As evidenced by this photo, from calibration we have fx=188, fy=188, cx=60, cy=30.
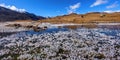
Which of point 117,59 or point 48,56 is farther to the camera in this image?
point 48,56

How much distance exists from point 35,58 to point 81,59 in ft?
13.7

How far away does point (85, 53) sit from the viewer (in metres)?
18.4

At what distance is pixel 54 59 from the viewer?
1670 cm

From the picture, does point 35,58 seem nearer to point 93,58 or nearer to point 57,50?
point 57,50

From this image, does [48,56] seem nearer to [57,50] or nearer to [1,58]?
[57,50]

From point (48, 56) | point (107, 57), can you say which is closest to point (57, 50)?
point (48, 56)

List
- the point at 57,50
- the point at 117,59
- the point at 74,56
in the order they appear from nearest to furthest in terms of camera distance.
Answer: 1. the point at 117,59
2. the point at 74,56
3. the point at 57,50

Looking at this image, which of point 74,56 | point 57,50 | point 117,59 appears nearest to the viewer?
point 117,59

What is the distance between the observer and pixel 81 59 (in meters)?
16.3

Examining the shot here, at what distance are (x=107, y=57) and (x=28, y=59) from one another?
→ 7.12m

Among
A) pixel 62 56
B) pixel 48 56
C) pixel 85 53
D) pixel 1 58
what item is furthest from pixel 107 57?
pixel 1 58

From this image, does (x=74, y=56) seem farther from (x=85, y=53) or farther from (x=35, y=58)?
(x=35, y=58)

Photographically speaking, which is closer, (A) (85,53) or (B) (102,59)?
(B) (102,59)

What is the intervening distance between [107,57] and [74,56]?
2.98 metres
